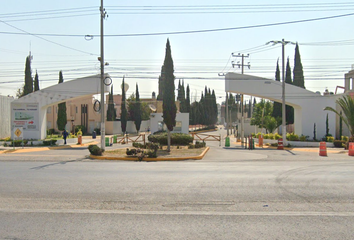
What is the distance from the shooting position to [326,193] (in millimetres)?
8906

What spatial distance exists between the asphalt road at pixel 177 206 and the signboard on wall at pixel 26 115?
807 inches

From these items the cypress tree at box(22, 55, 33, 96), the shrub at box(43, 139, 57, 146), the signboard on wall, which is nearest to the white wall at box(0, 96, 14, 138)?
the cypress tree at box(22, 55, 33, 96)

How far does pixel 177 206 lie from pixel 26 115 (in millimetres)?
27326

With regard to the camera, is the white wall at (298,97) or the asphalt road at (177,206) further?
the white wall at (298,97)

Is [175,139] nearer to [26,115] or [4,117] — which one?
[26,115]

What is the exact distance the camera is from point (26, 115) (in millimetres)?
31016

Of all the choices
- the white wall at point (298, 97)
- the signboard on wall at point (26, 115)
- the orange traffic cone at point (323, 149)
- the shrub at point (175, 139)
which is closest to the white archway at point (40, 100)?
the signboard on wall at point (26, 115)

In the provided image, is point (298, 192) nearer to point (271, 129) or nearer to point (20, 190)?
point (20, 190)

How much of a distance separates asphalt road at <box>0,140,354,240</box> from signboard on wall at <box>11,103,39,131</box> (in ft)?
67.3

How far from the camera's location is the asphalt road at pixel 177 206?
19.4 ft

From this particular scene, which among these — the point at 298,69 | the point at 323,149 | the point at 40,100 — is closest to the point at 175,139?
the point at 323,149

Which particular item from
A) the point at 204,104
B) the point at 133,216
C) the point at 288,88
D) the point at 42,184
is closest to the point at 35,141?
the point at 42,184

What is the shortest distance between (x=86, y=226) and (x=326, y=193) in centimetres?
627

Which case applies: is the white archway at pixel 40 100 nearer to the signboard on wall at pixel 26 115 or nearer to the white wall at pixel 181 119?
the signboard on wall at pixel 26 115
